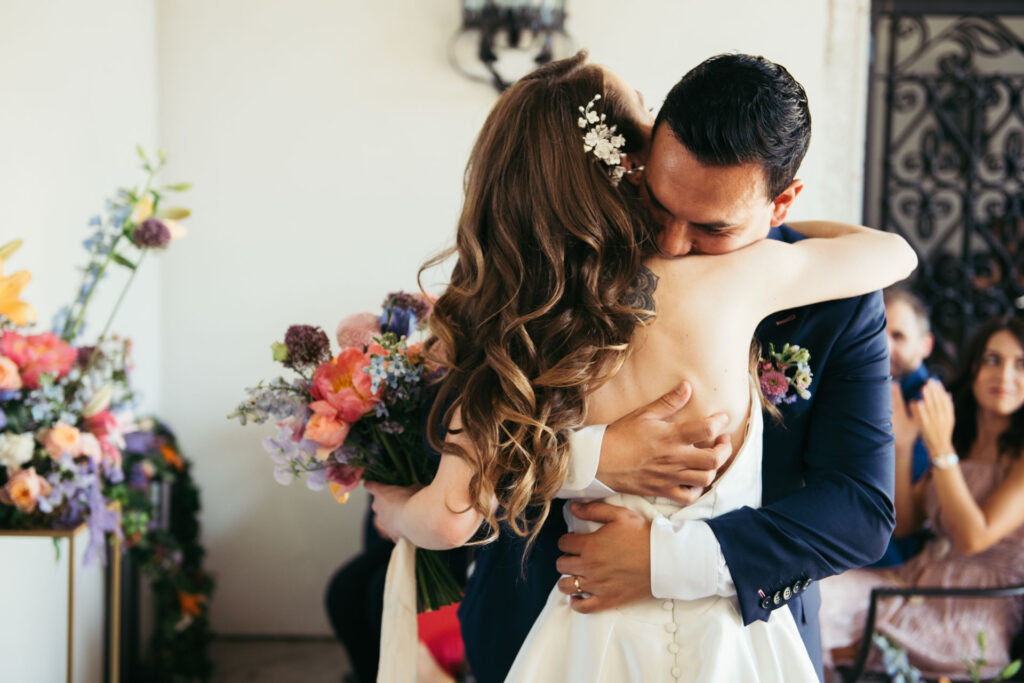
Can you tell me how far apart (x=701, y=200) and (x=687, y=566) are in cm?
49

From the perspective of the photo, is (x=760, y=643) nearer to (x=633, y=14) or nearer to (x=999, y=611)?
(x=999, y=611)

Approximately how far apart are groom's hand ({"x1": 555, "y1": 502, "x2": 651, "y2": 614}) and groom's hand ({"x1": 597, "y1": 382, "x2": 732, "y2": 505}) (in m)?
0.06

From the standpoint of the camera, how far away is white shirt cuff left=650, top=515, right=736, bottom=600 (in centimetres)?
115

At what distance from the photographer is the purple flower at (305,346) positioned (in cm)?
140

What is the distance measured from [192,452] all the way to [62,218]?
1.23 metres

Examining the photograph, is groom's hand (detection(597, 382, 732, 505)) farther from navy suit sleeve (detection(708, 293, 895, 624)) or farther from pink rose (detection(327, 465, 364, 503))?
pink rose (detection(327, 465, 364, 503))

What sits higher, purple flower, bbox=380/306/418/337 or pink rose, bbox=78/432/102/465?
purple flower, bbox=380/306/418/337

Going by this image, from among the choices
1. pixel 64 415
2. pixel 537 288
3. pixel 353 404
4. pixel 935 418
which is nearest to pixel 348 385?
pixel 353 404

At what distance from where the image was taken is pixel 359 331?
4.71ft

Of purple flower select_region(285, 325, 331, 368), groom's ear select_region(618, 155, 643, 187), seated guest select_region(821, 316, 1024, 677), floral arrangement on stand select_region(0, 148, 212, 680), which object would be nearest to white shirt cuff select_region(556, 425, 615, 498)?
groom's ear select_region(618, 155, 643, 187)

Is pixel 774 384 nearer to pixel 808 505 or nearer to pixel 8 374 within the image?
pixel 808 505

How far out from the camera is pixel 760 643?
1.18 metres

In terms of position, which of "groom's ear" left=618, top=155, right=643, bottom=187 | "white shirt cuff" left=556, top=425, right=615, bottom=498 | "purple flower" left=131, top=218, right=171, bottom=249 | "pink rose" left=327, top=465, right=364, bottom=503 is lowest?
"pink rose" left=327, top=465, right=364, bottom=503

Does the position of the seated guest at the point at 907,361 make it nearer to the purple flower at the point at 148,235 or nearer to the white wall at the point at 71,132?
the purple flower at the point at 148,235
